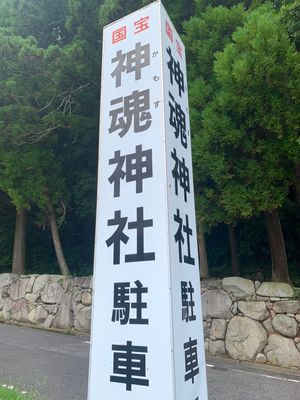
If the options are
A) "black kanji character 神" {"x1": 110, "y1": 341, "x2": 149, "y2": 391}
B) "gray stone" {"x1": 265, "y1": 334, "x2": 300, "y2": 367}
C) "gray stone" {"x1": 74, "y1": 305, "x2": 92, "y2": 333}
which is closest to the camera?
"black kanji character 神" {"x1": 110, "y1": 341, "x2": 149, "y2": 391}

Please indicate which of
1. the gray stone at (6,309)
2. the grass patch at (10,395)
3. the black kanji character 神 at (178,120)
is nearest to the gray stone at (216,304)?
the grass patch at (10,395)

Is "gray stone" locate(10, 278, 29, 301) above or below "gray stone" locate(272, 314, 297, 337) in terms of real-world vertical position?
above

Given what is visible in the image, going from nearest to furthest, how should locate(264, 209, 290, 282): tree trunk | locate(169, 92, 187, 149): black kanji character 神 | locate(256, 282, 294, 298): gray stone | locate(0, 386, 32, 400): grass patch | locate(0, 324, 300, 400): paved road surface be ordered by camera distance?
1. locate(169, 92, 187, 149): black kanji character 神
2. locate(0, 386, 32, 400): grass patch
3. locate(0, 324, 300, 400): paved road surface
4. locate(256, 282, 294, 298): gray stone
5. locate(264, 209, 290, 282): tree trunk

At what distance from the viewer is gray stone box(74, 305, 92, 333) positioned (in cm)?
923

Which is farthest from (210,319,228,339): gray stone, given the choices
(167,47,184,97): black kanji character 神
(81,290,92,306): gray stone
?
(167,47,184,97): black kanji character 神

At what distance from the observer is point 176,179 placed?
272 centimetres

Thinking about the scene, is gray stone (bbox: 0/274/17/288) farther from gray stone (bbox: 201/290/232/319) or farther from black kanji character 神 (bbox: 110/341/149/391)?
black kanji character 神 (bbox: 110/341/149/391)

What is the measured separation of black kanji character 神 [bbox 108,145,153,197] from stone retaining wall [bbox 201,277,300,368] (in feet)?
16.8

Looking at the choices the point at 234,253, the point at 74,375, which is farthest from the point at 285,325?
the point at 234,253

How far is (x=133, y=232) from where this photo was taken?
258 centimetres

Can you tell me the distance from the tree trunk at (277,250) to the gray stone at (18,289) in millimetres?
7174

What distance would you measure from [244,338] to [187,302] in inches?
193

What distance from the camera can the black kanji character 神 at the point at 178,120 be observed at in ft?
9.35

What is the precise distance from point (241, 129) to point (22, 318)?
813 centimetres
